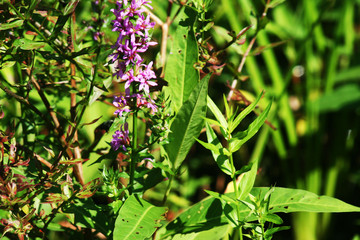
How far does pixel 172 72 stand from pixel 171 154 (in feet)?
0.53

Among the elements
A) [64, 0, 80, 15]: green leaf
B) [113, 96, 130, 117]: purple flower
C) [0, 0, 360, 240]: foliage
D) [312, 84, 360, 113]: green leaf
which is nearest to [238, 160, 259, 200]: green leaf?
[0, 0, 360, 240]: foliage

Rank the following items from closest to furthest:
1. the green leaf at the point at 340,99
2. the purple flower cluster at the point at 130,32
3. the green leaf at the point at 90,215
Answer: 1. the purple flower cluster at the point at 130,32
2. the green leaf at the point at 90,215
3. the green leaf at the point at 340,99

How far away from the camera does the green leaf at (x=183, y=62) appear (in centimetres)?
82

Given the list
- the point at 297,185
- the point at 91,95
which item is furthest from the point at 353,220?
the point at 91,95

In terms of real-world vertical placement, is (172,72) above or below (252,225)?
above

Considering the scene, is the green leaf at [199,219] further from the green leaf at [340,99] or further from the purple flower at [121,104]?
the green leaf at [340,99]

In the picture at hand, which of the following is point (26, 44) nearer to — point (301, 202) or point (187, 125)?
point (187, 125)

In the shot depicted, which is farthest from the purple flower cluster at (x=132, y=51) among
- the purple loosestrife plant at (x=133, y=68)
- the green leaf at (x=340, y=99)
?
the green leaf at (x=340, y=99)

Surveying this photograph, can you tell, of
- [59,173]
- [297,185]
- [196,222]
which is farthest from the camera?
[297,185]

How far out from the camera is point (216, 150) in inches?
28.5

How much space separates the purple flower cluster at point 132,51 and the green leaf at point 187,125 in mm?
70

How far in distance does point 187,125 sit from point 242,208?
8.1 inches

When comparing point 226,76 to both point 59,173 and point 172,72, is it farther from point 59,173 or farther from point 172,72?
point 59,173

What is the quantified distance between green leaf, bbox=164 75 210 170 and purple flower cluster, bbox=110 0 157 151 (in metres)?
0.07
